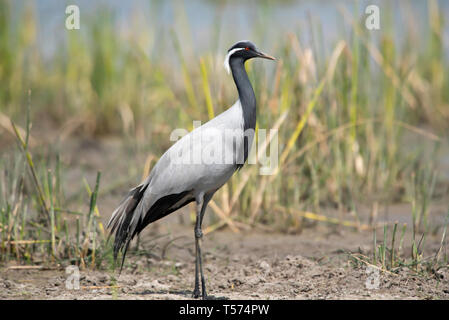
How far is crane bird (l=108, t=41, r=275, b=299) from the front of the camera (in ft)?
14.3

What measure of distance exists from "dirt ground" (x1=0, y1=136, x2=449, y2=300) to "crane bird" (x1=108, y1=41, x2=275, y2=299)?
29cm

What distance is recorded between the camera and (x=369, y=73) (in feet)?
21.4

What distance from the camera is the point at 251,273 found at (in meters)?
4.89

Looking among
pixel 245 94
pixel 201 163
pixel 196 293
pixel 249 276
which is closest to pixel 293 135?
pixel 245 94

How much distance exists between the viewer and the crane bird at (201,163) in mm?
4367

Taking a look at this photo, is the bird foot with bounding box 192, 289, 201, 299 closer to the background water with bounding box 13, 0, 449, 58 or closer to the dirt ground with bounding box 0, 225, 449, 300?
the dirt ground with bounding box 0, 225, 449, 300

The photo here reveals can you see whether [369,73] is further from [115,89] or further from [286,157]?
[115,89]

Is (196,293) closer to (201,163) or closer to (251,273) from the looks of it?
(251,273)

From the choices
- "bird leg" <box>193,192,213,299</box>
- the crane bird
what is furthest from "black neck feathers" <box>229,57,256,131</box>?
"bird leg" <box>193,192,213,299</box>

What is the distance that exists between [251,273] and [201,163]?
1.04 metres

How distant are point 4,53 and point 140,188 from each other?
→ 4.58 m

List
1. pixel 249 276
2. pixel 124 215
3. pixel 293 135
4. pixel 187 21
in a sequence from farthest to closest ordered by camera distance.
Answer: pixel 187 21 → pixel 293 135 → pixel 249 276 → pixel 124 215

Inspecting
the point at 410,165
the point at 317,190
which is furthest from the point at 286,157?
the point at 410,165

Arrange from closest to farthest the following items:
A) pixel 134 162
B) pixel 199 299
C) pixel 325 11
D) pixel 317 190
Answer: pixel 199 299
pixel 317 190
pixel 134 162
pixel 325 11
